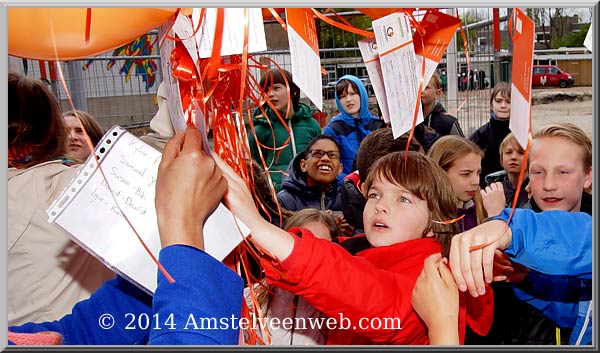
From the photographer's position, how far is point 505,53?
2.37 meters

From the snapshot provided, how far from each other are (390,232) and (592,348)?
14.0 inches

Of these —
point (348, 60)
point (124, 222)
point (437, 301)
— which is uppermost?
point (348, 60)

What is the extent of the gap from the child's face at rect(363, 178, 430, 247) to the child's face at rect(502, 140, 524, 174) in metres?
0.77

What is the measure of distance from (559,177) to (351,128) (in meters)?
0.92

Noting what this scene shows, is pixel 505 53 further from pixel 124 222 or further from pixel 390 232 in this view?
pixel 124 222

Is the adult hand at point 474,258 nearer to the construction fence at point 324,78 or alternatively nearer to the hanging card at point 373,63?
the hanging card at point 373,63

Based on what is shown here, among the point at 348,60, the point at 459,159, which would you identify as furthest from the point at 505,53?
the point at 459,159

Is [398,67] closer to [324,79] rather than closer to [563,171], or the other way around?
[563,171]

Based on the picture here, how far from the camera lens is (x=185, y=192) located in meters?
0.80

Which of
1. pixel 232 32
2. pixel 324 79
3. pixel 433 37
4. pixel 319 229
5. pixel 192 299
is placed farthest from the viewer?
pixel 324 79

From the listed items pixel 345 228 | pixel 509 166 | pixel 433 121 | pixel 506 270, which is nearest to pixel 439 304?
pixel 506 270

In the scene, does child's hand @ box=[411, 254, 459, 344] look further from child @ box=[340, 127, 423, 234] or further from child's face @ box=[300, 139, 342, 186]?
child's face @ box=[300, 139, 342, 186]

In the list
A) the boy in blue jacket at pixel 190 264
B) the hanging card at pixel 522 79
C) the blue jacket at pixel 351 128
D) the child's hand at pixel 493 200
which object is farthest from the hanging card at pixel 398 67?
the blue jacket at pixel 351 128

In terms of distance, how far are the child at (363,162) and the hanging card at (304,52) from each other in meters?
0.65
